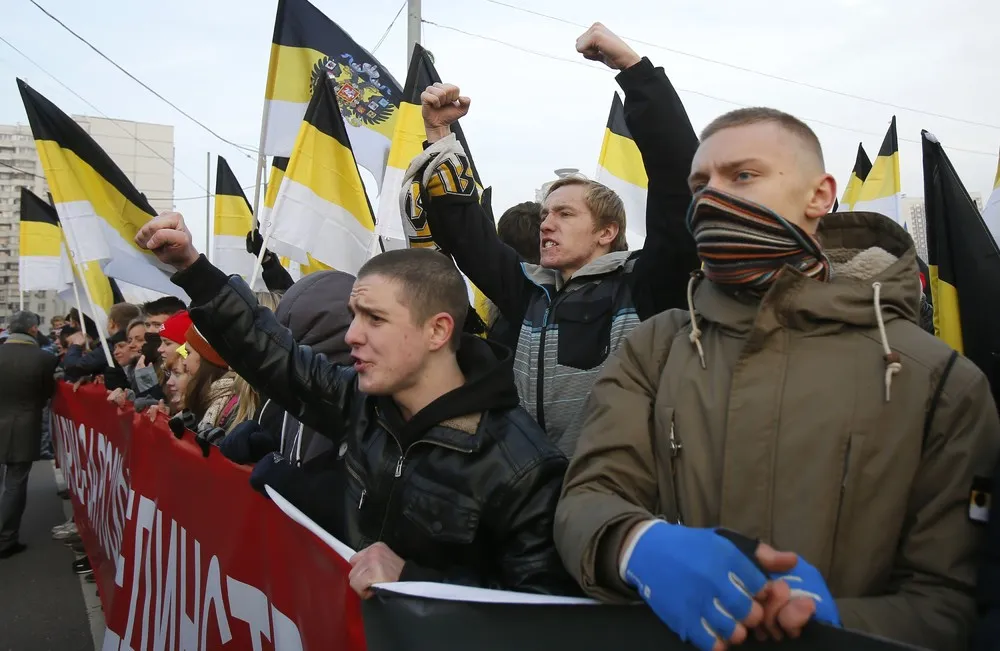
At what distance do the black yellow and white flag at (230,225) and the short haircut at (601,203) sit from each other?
476 centimetres

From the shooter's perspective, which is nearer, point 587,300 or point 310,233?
point 587,300

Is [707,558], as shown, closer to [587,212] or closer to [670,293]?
[670,293]

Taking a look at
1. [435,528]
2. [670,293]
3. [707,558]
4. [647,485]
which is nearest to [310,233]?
[670,293]

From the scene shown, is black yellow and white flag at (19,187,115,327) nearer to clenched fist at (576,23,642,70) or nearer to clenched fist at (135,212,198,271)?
clenched fist at (135,212,198,271)

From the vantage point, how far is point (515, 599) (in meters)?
1.21

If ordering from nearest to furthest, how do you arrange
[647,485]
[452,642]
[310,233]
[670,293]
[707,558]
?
[707,558]
[452,642]
[647,485]
[670,293]
[310,233]

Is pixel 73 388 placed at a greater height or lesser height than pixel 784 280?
lesser

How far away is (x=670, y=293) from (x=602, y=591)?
1.29m

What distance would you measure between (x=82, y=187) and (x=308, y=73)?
199cm

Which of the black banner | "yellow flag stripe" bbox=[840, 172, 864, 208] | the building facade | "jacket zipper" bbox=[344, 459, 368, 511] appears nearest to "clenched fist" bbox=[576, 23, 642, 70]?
"jacket zipper" bbox=[344, 459, 368, 511]

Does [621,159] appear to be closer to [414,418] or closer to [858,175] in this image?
[858,175]

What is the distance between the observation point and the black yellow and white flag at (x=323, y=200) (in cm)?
447

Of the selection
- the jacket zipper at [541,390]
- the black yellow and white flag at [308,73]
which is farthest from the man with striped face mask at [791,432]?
the black yellow and white flag at [308,73]

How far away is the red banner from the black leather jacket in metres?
0.19
